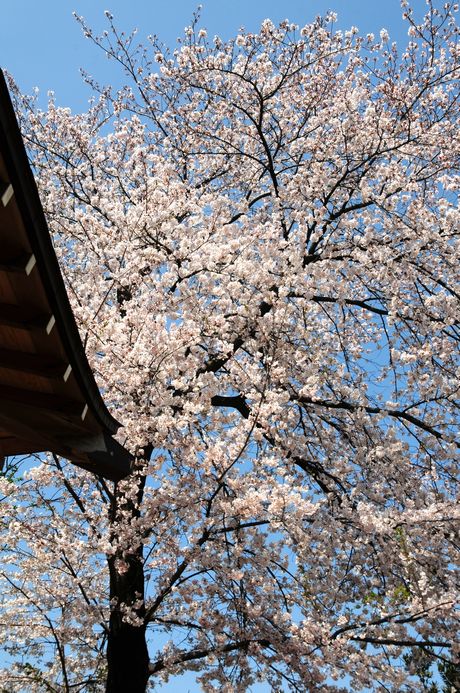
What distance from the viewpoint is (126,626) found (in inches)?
285

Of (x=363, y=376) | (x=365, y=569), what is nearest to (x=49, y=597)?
(x=365, y=569)

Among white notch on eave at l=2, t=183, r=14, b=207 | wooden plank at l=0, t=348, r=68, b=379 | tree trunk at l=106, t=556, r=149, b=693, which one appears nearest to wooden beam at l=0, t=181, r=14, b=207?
white notch on eave at l=2, t=183, r=14, b=207

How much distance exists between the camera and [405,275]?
29.2 ft

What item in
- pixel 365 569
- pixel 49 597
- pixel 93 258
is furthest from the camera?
pixel 93 258

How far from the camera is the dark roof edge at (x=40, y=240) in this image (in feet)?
7.86

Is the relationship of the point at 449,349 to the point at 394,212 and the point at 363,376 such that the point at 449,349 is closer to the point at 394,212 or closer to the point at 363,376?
the point at 363,376

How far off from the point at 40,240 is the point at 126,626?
5.77m

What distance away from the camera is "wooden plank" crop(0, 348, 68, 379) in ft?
11.0

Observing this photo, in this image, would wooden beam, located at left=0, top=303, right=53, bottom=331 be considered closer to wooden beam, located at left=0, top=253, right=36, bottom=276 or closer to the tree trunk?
wooden beam, located at left=0, top=253, right=36, bottom=276

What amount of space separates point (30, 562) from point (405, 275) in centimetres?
622

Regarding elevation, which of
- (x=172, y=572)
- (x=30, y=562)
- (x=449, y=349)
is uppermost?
(x=449, y=349)

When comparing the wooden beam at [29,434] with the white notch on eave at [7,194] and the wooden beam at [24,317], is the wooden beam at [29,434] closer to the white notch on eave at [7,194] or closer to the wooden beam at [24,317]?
the wooden beam at [24,317]

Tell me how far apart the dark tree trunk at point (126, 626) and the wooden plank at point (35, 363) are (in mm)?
3687

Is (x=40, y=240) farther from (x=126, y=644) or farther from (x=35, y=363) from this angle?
(x=126, y=644)
